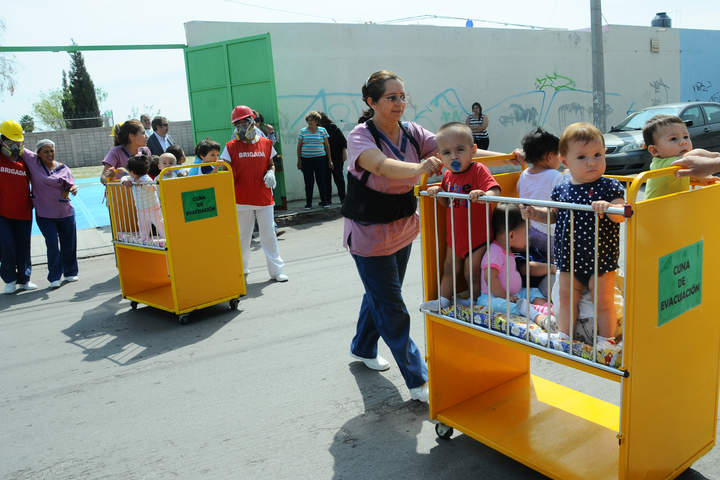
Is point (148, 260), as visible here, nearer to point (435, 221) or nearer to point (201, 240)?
point (201, 240)

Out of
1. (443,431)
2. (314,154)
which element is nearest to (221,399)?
(443,431)

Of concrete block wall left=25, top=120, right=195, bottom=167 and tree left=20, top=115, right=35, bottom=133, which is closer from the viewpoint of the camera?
concrete block wall left=25, top=120, right=195, bottom=167

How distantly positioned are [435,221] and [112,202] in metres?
4.43

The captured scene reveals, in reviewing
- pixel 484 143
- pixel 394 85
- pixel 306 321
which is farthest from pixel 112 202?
pixel 484 143

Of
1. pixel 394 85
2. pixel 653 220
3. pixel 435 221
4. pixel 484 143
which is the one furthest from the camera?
pixel 484 143

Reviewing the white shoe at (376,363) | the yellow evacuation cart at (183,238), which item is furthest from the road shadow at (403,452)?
the yellow evacuation cart at (183,238)

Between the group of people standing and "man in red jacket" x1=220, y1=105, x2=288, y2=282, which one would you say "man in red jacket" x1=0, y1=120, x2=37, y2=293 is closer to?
the group of people standing

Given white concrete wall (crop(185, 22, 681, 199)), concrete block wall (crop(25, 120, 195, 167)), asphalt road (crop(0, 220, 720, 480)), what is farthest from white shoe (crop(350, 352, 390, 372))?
concrete block wall (crop(25, 120, 195, 167))

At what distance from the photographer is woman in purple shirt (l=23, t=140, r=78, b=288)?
7.23 meters

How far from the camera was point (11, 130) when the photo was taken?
22.6 ft

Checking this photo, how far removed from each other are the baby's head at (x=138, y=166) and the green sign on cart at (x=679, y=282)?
5.31m

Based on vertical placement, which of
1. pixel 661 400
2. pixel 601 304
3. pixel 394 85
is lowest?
pixel 661 400

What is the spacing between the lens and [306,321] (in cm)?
548

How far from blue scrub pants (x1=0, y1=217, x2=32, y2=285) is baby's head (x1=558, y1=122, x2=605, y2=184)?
22.2 feet
